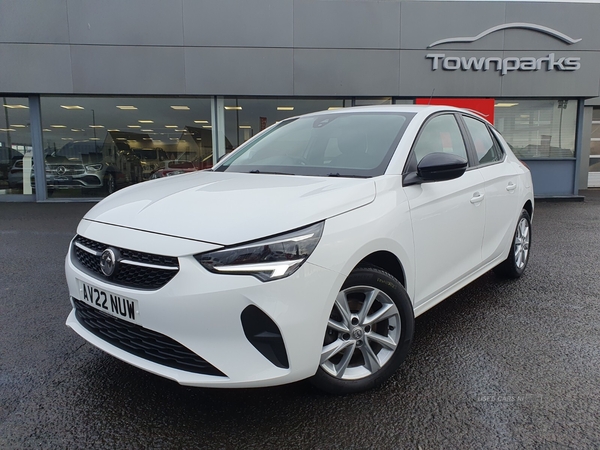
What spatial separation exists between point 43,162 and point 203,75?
4864 millimetres

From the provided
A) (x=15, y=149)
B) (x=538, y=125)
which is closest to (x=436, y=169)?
(x=538, y=125)

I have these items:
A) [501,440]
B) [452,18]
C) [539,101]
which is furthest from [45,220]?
[539,101]

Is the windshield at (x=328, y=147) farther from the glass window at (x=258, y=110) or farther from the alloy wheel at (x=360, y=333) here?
the glass window at (x=258, y=110)

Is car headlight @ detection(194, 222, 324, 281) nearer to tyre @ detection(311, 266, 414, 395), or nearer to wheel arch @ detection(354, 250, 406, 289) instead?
tyre @ detection(311, 266, 414, 395)

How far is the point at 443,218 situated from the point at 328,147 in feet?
2.96

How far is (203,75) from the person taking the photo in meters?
Result: 11.2

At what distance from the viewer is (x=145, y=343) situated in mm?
2080

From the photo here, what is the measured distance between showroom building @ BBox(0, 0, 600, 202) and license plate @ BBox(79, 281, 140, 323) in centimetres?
985

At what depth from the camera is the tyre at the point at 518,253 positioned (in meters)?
4.25

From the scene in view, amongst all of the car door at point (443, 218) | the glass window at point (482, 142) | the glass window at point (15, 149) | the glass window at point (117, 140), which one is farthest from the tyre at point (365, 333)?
the glass window at point (15, 149)

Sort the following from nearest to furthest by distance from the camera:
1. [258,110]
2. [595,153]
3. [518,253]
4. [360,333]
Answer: [360,333], [518,253], [258,110], [595,153]

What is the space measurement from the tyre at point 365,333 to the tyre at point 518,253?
227cm

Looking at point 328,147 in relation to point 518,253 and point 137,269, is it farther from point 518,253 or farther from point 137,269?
point 518,253

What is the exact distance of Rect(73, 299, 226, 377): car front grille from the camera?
1.97m
